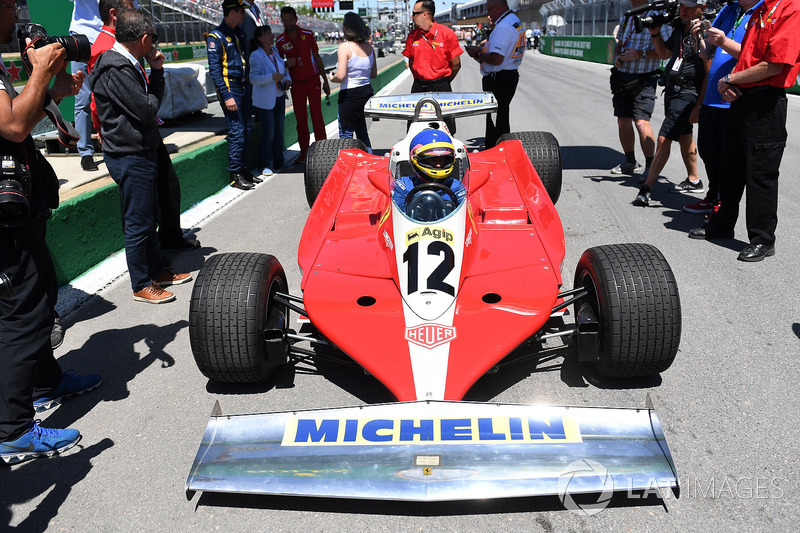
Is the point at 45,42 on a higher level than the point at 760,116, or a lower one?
higher

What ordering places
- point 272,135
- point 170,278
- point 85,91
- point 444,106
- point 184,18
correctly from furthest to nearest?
1. point 184,18
2. point 272,135
3. point 85,91
4. point 444,106
5. point 170,278

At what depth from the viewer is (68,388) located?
3.49 m

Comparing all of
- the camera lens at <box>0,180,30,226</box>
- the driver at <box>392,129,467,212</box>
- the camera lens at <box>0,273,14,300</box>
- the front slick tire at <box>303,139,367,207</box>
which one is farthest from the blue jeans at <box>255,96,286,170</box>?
the camera lens at <box>0,273,14,300</box>

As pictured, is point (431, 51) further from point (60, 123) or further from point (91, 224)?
point (60, 123)

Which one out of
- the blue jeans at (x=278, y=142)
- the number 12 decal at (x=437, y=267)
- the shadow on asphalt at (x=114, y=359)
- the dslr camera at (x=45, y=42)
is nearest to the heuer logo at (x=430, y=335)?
the number 12 decal at (x=437, y=267)

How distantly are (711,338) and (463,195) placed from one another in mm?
1766

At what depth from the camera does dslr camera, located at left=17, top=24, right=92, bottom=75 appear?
2871mm

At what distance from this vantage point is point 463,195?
3.83 meters

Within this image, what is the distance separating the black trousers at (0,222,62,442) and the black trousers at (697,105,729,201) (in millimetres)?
5365

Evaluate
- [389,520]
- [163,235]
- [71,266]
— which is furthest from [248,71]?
[389,520]

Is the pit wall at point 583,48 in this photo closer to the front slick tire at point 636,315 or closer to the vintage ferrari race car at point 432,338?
the vintage ferrari race car at point 432,338

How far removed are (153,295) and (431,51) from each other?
5.33 metres

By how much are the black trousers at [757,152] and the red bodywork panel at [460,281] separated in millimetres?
1853

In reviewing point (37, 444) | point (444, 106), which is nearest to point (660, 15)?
point (444, 106)
